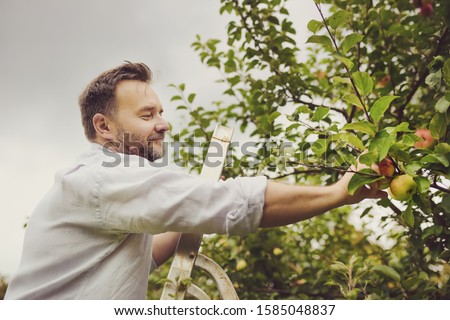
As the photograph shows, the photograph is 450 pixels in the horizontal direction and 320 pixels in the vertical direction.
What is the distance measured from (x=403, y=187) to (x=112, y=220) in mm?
625

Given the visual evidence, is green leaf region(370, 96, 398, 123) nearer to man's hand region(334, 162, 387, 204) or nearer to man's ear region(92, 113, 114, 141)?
man's hand region(334, 162, 387, 204)

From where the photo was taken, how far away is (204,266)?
1256mm

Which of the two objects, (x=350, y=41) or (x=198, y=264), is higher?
(x=350, y=41)

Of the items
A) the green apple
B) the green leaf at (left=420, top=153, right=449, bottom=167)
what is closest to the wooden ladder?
the green leaf at (left=420, top=153, right=449, bottom=167)

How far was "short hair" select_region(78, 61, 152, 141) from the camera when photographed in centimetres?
140

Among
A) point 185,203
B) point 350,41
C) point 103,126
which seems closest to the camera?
point 185,203

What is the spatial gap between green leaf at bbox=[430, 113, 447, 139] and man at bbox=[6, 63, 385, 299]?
189mm

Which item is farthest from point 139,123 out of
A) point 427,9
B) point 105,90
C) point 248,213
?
point 427,9

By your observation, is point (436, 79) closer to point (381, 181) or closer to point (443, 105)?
point (443, 105)

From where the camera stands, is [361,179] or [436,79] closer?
[361,179]

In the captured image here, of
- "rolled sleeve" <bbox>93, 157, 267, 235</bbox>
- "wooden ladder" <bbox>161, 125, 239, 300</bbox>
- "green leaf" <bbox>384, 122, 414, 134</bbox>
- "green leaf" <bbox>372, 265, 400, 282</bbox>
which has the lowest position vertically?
"green leaf" <bbox>372, 265, 400, 282</bbox>

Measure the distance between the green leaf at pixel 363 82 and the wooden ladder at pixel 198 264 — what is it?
0.44 meters

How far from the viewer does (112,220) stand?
41.6 inches
